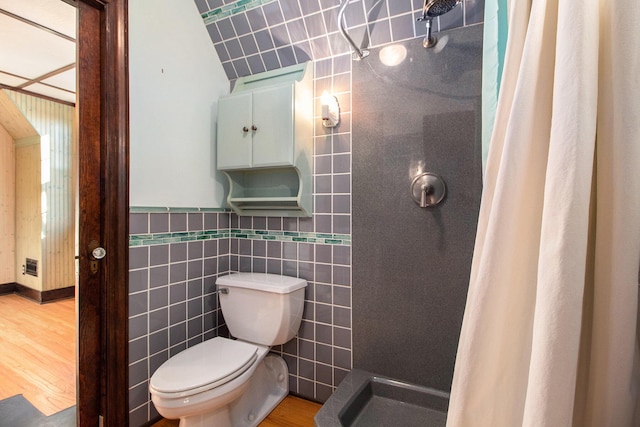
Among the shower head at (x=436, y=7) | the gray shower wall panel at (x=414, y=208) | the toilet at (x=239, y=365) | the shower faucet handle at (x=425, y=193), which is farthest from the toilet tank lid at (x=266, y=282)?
the shower head at (x=436, y=7)

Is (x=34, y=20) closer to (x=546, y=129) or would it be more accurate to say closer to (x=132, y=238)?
(x=132, y=238)

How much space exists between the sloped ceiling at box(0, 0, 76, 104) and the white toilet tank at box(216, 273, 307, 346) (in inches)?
47.0

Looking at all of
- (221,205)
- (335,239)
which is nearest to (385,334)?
(335,239)

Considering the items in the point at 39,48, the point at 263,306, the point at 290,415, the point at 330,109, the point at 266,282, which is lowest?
the point at 290,415

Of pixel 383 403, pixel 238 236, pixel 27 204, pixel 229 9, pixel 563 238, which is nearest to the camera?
pixel 563 238

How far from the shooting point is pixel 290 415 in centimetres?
158

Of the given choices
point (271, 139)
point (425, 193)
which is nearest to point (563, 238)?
point (425, 193)

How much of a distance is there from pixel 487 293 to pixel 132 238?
151cm

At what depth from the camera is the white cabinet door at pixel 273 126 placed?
5.14 ft

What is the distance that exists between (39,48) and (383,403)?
2.27 metres

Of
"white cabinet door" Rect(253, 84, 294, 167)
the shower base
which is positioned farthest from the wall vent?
the shower base

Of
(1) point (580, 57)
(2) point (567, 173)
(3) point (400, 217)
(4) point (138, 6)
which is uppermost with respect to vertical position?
(4) point (138, 6)

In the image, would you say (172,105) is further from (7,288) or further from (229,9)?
(7,288)

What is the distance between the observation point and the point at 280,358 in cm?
178
